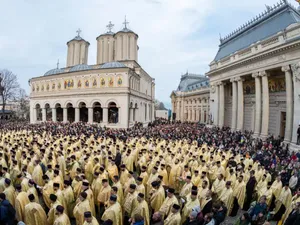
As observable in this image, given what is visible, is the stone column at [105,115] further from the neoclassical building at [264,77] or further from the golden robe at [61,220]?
the golden robe at [61,220]

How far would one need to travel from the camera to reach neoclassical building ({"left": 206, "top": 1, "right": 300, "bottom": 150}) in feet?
62.1

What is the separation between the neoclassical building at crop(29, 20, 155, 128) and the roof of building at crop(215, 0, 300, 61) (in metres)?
15.3

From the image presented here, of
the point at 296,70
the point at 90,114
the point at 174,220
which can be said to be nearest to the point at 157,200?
the point at 174,220

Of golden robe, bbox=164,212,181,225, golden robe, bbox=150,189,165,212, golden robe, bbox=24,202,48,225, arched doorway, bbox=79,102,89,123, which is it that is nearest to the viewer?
golden robe, bbox=164,212,181,225

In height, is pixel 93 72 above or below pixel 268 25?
below

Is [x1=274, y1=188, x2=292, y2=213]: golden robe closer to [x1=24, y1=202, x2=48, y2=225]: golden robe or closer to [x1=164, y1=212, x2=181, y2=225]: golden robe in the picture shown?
[x1=164, y1=212, x2=181, y2=225]: golden robe

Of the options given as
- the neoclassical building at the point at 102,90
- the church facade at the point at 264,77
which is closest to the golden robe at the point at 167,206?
the church facade at the point at 264,77

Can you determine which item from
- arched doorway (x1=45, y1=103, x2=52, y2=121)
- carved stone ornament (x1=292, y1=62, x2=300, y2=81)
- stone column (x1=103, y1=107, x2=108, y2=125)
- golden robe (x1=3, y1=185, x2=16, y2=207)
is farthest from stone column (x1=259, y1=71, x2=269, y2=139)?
arched doorway (x1=45, y1=103, x2=52, y2=121)

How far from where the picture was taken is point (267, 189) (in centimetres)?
832

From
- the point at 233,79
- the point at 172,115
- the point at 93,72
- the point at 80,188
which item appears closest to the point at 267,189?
the point at 80,188

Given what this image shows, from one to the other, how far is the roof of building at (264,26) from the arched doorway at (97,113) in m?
20.8

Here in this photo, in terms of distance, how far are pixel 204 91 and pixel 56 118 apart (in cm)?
3081

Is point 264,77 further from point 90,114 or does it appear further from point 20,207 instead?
point 90,114

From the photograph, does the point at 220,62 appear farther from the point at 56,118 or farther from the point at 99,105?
the point at 56,118
